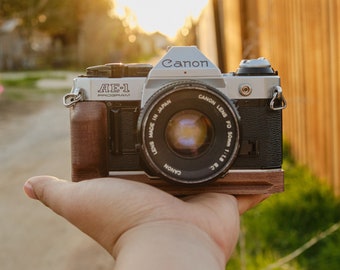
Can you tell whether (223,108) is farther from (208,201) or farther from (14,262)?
(14,262)

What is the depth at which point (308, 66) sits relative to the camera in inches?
202

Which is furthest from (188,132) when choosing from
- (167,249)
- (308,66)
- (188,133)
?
(308,66)

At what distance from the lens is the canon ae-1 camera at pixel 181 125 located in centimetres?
204

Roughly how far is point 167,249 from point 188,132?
2.09 ft

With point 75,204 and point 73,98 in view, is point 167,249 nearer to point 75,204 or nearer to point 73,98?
point 75,204

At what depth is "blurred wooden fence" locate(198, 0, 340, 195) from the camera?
4355 millimetres

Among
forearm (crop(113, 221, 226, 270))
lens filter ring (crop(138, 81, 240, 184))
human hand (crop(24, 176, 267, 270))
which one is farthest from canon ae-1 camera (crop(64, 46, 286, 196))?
forearm (crop(113, 221, 226, 270))

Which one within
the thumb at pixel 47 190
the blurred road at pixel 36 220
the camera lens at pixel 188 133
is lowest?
the blurred road at pixel 36 220

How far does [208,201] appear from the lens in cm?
188

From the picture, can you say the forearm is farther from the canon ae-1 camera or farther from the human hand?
the canon ae-1 camera

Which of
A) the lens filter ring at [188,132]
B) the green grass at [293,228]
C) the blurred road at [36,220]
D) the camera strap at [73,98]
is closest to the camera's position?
the lens filter ring at [188,132]

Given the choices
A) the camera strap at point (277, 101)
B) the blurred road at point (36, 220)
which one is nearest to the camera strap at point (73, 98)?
the camera strap at point (277, 101)

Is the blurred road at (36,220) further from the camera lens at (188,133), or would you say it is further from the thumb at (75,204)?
the thumb at (75,204)

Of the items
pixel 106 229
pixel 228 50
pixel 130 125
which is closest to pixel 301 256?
pixel 130 125
